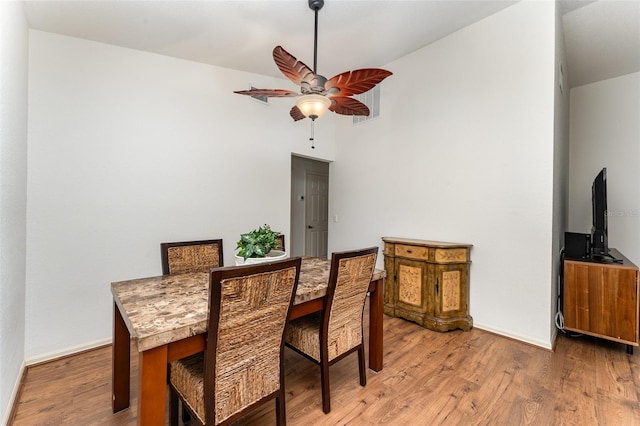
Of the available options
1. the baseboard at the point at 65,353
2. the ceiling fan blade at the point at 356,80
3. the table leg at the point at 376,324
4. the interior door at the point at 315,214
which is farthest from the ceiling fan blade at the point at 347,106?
the interior door at the point at 315,214

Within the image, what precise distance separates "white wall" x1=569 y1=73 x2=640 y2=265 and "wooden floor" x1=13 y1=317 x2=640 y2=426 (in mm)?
1964

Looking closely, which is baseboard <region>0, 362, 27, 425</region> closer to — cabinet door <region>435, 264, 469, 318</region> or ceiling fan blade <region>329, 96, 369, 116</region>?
ceiling fan blade <region>329, 96, 369, 116</region>

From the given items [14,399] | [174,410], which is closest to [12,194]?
[14,399]

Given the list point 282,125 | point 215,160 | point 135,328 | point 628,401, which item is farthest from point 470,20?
point 135,328

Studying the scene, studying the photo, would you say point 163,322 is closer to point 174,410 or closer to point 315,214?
point 174,410

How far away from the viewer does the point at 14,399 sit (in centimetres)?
172

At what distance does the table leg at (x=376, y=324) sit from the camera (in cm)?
204

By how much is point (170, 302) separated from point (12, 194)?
144cm

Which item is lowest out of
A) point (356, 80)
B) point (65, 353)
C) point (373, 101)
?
point (65, 353)

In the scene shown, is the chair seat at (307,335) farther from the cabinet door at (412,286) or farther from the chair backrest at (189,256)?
the cabinet door at (412,286)

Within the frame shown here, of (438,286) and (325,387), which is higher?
(438,286)

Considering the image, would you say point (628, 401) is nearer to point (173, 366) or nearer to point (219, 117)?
point (173, 366)

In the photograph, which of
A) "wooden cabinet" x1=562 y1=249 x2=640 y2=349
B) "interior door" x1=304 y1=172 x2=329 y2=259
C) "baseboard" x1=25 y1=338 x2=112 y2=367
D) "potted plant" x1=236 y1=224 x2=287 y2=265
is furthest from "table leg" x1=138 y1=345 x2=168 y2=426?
"interior door" x1=304 y1=172 x2=329 y2=259

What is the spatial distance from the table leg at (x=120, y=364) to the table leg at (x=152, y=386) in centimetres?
80
